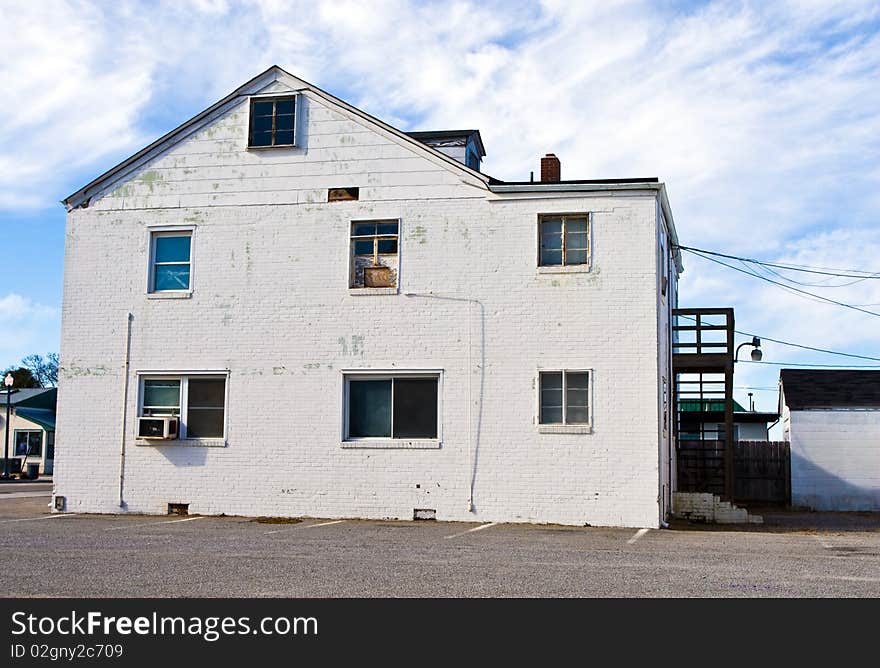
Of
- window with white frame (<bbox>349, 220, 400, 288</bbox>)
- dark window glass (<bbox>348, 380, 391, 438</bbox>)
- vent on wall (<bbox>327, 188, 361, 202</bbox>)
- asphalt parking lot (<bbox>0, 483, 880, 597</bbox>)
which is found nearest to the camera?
asphalt parking lot (<bbox>0, 483, 880, 597</bbox>)

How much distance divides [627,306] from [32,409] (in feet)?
130

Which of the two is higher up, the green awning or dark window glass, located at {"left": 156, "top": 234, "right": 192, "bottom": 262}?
dark window glass, located at {"left": 156, "top": 234, "right": 192, "bottom": 262}

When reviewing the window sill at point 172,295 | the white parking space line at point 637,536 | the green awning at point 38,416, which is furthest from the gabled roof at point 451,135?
the green awning at point 38,416

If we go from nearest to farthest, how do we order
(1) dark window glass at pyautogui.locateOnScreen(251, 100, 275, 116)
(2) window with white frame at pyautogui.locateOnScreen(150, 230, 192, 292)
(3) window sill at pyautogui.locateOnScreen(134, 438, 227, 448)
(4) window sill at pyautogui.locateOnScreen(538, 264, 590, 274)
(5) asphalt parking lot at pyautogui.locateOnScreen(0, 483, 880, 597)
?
(5) asphalt parking lot at pyautogui.locateOnScreen(0, 483, 880, 597), (4) window sill at pyautogui.locateOnScreen(538, 264, 590, 274), (3) window sill at pyautogui.locateOnScreen(134, 438, 227, 448), (1) dark window glass at pyautogui.locateOnScreen(251, 100, 275, 116), (2) window with white frame at pyautogui.locateOnScreen(150, 230, 192, 292)

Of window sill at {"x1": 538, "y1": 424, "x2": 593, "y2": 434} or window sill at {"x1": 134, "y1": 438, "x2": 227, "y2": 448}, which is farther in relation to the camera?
window sill at {"x1": 134, "y1": 438, "x2": 227, "y2": 448}

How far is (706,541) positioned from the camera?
15.9 metres

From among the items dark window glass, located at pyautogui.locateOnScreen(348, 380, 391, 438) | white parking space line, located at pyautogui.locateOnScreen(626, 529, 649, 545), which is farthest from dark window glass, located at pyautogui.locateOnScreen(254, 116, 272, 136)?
white parking space line, located at pyautogui.locateOnScreen(626, 529, 649, 545)

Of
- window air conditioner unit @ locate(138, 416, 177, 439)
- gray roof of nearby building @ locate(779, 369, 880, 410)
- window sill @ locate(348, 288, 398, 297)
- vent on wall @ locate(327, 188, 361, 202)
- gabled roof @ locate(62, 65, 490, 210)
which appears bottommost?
window air conditioner unit @ locate(138, 416, 177, 439)

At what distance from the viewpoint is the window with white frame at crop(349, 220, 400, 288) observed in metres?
19.8

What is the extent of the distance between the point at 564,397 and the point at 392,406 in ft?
10.5

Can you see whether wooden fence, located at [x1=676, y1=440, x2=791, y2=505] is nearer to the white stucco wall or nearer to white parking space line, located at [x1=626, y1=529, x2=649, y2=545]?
the white stucco wall

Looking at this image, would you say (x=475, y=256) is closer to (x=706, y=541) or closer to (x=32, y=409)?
(x=706, y=541)

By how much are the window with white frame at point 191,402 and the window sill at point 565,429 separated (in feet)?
20.1
